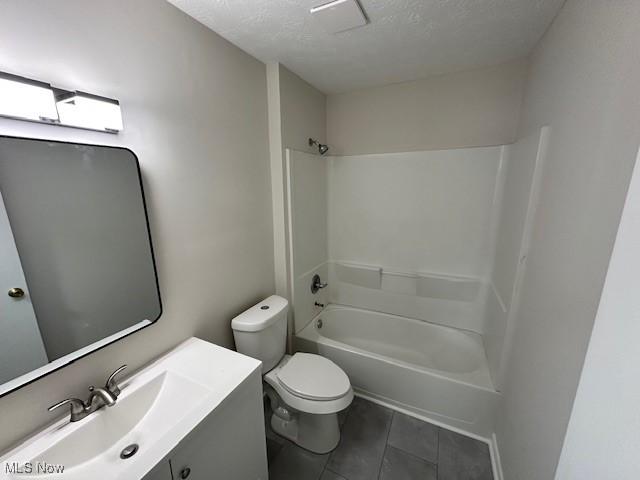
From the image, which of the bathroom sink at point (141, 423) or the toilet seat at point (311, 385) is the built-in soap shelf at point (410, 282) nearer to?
the toilet seat at point (311, 385)

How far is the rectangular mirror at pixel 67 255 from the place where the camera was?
78 centimetres

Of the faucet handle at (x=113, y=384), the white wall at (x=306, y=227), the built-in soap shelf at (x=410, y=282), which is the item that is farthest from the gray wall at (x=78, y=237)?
the built-in soap shelf at (x=410, y=282)

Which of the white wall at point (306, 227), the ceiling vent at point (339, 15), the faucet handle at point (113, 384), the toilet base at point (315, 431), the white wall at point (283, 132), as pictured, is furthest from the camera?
the white wall at point (306, 227)

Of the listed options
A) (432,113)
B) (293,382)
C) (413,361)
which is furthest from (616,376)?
(432,113)

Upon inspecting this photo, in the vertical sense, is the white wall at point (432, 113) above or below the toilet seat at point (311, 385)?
above

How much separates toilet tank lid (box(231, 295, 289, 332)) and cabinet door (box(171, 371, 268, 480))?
1.21 feet

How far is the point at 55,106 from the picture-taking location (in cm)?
81

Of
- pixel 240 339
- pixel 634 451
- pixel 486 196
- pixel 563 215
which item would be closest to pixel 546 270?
pixel 563 215

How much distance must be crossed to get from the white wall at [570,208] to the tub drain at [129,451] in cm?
136

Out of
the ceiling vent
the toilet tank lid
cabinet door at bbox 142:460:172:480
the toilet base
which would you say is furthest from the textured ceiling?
the toilet base

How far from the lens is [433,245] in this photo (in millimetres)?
2148

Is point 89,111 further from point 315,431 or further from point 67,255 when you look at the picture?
point 315,431

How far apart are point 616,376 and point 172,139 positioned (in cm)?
167

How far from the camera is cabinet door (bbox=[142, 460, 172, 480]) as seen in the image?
72 centimetres
